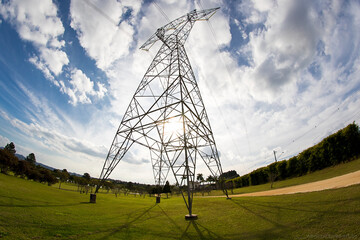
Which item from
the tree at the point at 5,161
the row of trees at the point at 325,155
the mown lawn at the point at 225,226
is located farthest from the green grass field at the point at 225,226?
the tree at the point at 5,161

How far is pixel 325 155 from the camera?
21.5m

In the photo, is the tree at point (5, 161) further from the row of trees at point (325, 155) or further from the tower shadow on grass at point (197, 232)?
the row of trees at point (325, 155)

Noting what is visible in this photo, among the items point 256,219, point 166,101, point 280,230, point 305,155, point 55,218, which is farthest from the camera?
point 305,155

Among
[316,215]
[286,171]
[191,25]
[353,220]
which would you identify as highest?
[191,25]

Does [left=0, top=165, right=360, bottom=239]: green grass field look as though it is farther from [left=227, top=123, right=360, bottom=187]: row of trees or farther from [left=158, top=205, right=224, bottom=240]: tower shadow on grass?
[left=227, top=123, right=360, bottom=187]: row of trees

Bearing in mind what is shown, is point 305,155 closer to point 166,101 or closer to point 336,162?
point 336,162

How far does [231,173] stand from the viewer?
141 metres

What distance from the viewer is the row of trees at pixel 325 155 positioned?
1869 cm

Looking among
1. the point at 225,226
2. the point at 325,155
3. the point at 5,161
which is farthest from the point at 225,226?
the point at 5,161

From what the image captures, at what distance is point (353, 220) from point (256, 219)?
2.98 meters

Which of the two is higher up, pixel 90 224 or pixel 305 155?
pixel 90 224

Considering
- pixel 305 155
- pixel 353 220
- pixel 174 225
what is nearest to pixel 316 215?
pixel 353 220

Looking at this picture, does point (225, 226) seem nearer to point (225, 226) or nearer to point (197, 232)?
point (225, 226)

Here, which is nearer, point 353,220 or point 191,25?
point 353,220
